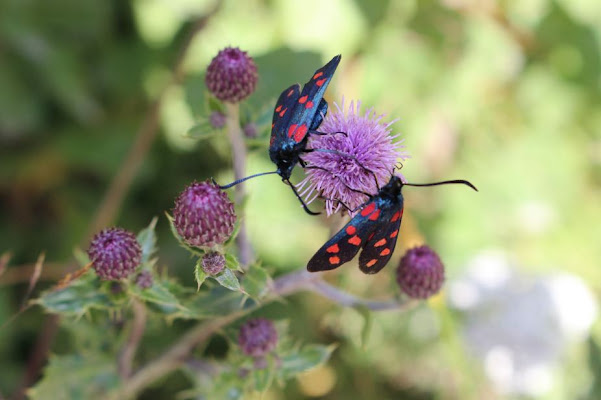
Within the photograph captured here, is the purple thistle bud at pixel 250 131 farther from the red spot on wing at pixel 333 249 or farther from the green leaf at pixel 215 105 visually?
the red spot on wing at pixel 333 249

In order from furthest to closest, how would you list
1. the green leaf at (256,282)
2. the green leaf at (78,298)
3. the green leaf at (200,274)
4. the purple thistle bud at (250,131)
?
the purple thistle bud at (250,131) < the green leaf at (78,298) < the green leaf at (256,282) < the green leaf at (200,274)

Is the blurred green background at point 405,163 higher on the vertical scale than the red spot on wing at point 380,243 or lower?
higher

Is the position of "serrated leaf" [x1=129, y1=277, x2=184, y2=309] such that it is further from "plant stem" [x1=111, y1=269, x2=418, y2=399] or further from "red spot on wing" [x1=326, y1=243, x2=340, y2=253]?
"red spot on wing" [x1=326, y1=243, x2=340, y2=253]

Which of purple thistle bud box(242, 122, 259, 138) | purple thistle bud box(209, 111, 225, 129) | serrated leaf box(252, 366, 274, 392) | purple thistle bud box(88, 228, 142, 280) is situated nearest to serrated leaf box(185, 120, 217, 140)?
purple thistle bud box(209, 111, 225, 129)

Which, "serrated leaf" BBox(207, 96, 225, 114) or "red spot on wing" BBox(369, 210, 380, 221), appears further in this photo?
"serrated leaf" BBox(207, 96, 225, 114)

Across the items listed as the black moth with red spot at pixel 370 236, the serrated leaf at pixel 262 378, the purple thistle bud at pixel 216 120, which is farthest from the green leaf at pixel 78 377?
the black moth with red spot at pixel 370 236

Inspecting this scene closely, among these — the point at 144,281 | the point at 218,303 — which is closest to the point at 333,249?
the point at 218,303

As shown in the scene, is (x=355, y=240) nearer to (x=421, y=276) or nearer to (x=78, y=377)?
(x=421, y=276)
